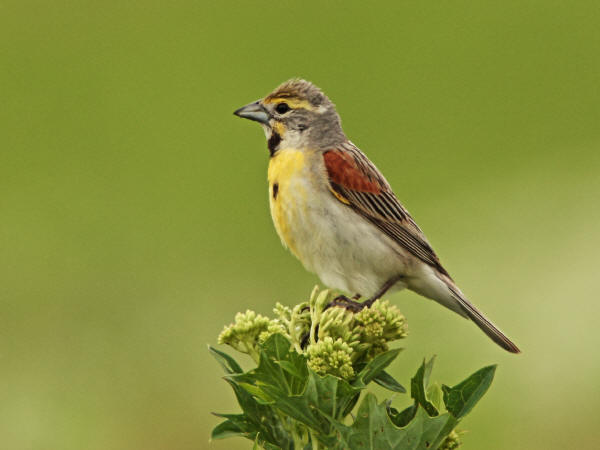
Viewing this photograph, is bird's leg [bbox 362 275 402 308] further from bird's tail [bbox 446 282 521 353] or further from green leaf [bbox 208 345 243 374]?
green leaf [bbox 208 345 243 374]

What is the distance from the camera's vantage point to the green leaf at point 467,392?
1.61 metres

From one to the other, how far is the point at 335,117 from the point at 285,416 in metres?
2.15

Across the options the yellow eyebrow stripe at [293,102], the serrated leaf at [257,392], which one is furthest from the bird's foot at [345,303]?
the serrated leaf at [257,392]

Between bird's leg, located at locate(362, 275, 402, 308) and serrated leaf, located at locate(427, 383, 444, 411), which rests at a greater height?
bird's leg, located at locate(362, 275, 402, 308)

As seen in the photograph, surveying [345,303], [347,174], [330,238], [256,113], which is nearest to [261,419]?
[345,303]

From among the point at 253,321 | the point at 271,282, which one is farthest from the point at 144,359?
the point at 253,321

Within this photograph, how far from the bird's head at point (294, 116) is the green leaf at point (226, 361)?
179 centimetres

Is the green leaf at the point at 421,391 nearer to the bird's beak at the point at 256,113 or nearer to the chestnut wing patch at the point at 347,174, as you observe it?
the chestnut wing patch at the point at 347,174

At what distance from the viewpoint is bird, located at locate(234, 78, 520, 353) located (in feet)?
10.6

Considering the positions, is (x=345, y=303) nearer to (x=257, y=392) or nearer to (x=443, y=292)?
(x=443, y=292)

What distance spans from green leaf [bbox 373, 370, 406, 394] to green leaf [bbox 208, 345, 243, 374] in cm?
27

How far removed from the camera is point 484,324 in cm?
318

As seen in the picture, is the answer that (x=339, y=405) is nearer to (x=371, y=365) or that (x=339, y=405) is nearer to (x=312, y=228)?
(x=371, y=365)

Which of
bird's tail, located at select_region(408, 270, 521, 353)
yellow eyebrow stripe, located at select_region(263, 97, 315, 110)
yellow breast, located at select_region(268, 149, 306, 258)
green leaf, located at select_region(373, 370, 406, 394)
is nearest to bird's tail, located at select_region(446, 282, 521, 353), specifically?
bird's tail, located at select_region(408, 270, 521, 353)
